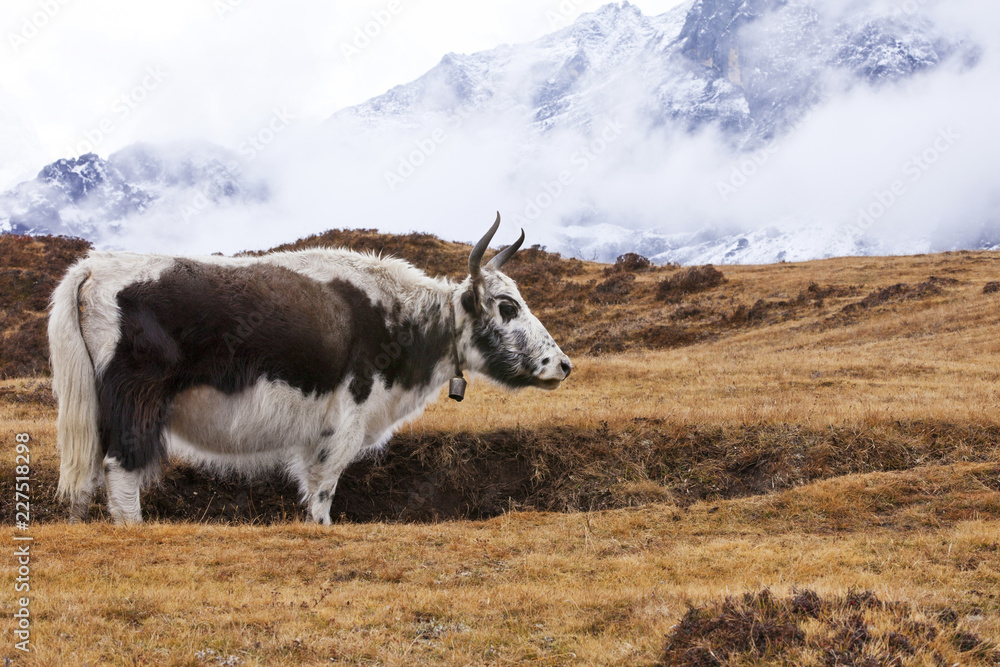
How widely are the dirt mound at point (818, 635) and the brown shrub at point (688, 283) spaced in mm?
25409

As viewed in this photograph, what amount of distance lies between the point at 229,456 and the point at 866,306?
23026 millimetres

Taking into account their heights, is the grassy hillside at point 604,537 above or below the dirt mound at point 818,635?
below

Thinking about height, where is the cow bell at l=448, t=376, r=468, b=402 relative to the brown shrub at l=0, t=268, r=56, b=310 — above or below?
below

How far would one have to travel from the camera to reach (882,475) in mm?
8492

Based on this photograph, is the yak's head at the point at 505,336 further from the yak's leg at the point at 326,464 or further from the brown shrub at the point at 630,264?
the brown shrub at the point at 630,264

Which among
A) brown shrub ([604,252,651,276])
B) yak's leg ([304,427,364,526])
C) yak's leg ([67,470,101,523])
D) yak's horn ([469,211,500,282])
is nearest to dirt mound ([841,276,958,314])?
brown shrub ([604,252,651,276])

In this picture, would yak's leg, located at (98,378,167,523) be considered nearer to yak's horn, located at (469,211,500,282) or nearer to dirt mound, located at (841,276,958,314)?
yak's horn, located at (469,211,500,282)

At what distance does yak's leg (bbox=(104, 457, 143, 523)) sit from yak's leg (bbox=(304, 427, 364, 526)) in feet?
5.55

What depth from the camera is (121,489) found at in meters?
6.54

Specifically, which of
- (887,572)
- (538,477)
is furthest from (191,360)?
(887,572)

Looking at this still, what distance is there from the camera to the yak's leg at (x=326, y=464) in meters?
7.54

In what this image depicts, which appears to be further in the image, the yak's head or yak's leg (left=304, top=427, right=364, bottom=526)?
the yak's head

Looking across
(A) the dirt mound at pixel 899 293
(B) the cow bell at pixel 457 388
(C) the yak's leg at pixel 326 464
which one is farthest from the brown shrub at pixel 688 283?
(C) the yak's leg at pixel 326 464

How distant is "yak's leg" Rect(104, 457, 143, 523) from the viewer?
6.51m
